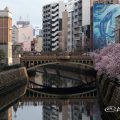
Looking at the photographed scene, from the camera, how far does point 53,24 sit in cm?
14162

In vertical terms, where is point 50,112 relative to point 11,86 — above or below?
below

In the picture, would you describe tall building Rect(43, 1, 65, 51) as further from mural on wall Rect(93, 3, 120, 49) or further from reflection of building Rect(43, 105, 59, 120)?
reflection of building Rect(43, 105, 59, 120)

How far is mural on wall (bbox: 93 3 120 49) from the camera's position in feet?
324

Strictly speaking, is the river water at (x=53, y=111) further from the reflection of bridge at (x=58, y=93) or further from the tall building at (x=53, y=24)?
the tall building at (x=53, y=24)

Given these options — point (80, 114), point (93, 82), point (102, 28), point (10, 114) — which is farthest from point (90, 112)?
point (102, 28)

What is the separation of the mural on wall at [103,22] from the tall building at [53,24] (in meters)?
38.6

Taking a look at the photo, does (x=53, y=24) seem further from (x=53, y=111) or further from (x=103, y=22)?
(x=53, y=111)

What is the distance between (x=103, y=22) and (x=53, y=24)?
138 feet

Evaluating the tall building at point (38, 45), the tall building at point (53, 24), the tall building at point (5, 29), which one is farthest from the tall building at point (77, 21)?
the tall building at point (5, 29)

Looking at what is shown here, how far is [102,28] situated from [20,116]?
67.0 metres

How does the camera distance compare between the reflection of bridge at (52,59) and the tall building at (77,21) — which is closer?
the reflection of bridge at (52,59)

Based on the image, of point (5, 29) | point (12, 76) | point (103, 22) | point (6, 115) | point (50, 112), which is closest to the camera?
point (6, 115)

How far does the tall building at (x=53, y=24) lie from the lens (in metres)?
141

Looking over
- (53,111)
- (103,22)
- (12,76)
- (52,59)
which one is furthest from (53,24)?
(53,111)
